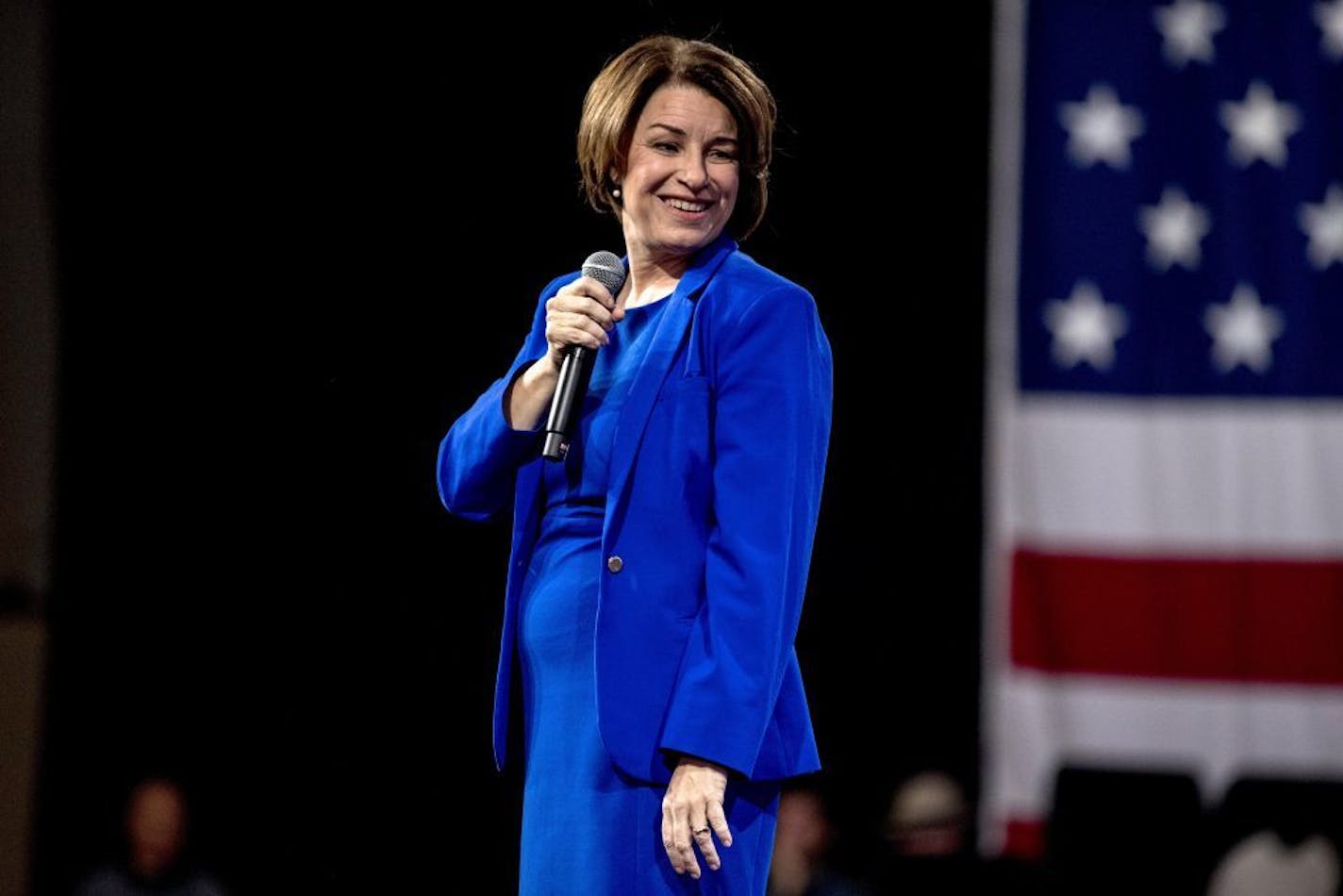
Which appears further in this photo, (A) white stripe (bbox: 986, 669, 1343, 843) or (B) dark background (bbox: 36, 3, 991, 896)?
(A) white stripe (bbox: 986, 669, 1343, 843)

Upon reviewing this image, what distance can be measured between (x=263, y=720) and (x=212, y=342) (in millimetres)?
1130

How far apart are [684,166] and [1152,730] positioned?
391 cm

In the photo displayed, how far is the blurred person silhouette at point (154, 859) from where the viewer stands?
202 inches

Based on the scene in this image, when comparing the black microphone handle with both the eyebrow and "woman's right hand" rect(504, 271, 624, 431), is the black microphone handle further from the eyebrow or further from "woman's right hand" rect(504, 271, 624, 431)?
the eyebrow

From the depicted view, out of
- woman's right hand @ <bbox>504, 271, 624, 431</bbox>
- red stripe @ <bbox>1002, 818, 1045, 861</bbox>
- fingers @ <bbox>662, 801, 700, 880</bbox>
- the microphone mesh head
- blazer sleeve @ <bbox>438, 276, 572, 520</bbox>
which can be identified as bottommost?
red stripe @ <bbox>1002, 818, 1045, 861</bbox>

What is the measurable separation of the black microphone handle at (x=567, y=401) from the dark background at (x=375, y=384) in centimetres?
274

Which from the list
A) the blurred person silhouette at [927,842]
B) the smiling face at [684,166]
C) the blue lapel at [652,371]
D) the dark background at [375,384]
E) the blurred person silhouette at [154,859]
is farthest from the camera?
the blurred person silhouette at [154,859]

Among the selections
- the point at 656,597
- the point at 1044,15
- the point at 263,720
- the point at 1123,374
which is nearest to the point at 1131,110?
the point at 1044,15

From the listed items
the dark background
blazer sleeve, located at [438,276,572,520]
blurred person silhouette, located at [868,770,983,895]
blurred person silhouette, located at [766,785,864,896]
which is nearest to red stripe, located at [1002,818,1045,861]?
the dark background

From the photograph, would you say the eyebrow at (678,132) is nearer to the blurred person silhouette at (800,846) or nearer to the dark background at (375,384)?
the dark background at (375,384)

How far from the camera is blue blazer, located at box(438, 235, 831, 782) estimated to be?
1.60m

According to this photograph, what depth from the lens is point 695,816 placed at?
5.16 feet

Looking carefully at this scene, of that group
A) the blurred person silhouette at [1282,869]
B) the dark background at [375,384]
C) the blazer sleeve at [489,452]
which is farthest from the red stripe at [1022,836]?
the blazer sleeve at [489,452]

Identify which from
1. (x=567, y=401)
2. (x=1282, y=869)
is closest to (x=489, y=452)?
(x=567, y=401)
